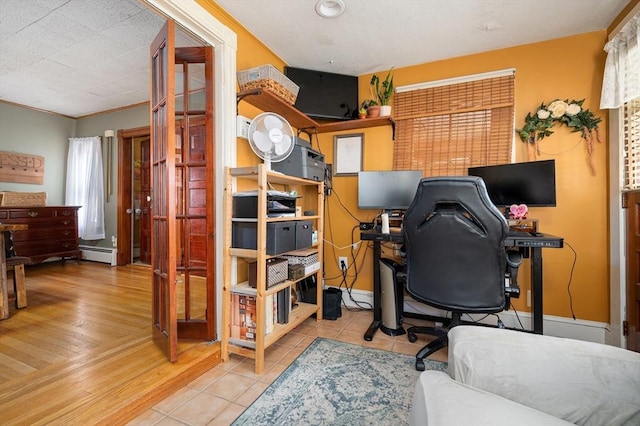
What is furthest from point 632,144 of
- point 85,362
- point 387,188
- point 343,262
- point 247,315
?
point 85,362

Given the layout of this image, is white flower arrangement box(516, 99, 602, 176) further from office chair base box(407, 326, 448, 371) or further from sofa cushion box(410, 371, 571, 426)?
sofa cushion box(410, 371, 571, 426)

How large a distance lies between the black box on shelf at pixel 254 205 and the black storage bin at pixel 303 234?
0.13 meters

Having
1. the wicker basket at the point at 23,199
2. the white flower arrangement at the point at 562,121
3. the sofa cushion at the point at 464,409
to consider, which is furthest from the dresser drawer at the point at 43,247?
the white flower arrangement at the point at 562,121

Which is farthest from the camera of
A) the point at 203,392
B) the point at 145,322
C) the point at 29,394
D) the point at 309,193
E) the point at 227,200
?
the point at 309,193

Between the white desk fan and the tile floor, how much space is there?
1.26 m

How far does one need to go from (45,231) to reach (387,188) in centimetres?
464

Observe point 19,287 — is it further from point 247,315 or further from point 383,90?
point 383,90

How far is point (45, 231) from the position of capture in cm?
389

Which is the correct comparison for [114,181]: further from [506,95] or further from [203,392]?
[506,95]

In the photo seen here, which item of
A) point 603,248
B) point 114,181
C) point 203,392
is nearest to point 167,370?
point 203,392

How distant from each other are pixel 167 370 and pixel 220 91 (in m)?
1.74

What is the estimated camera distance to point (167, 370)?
156 centimetres

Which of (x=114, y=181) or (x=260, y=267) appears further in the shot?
(x=114, y=181)

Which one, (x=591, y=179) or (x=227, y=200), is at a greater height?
(x=591, y=179)
